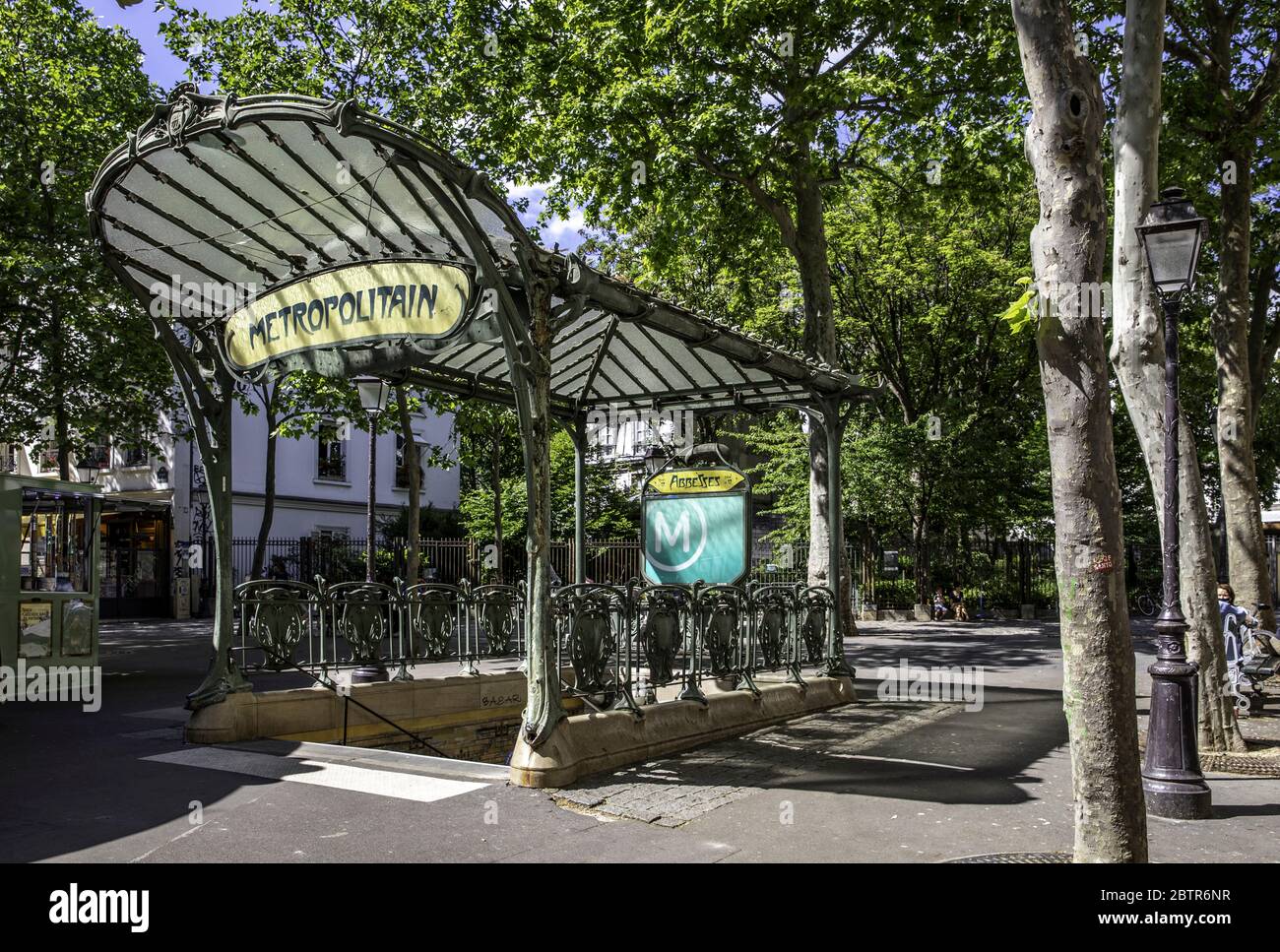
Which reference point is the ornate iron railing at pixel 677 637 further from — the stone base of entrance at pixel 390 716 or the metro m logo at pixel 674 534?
the metro m logo at pixel 674 534

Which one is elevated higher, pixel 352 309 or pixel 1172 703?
pixel 352 309

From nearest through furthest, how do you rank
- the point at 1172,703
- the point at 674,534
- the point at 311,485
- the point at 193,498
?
the point at 1172,703
the point at 674,534
the point at 193,498
the point at 311,485

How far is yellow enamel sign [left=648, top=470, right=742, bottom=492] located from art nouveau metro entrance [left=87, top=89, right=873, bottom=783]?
7.6 inches

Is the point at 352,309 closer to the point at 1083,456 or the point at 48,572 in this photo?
the point at 1083,456

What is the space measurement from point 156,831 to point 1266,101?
585 inches

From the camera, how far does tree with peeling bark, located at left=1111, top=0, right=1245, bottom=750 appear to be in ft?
29.2

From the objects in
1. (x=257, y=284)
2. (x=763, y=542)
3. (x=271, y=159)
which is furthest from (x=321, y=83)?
(x=763, y=542)

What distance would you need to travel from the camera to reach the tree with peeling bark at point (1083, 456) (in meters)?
4.36

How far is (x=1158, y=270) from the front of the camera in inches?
308

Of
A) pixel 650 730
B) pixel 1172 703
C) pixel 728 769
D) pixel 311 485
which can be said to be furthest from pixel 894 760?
pixel 311 485

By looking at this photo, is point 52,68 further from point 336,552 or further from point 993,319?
point 993,319

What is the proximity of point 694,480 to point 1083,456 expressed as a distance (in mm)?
7682

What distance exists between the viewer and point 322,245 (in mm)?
9219

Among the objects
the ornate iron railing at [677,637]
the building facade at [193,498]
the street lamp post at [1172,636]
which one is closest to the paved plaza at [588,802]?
the street lamp post at [1172,636]
